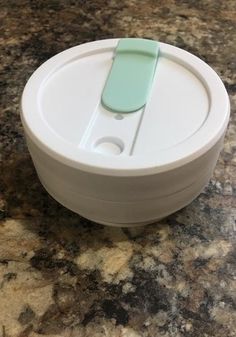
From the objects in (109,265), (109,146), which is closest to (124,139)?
(109,146)

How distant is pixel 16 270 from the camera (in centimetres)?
48

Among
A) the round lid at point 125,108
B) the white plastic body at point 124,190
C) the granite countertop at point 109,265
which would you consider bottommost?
the granite countertop at point 109,265

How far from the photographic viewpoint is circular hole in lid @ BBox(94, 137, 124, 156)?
477 mm

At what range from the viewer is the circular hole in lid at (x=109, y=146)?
1.57 ft

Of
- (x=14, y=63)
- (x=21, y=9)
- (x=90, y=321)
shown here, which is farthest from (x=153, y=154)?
(x=21, y=9)

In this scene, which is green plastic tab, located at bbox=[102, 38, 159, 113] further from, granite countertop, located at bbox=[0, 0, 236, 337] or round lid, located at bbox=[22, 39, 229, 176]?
A: granite countertop, located at bbox=[0, 0, 236, 337]

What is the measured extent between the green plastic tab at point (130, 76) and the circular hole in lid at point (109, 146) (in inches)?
1.5

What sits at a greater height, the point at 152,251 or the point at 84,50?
the point at 84,50

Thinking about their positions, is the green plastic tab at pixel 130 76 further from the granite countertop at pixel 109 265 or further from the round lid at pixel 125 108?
the granite countertop at pixel 109 265

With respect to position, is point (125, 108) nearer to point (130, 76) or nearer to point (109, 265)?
point (130, 76)

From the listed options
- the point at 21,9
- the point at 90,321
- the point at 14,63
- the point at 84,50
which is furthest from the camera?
the point at 21,9

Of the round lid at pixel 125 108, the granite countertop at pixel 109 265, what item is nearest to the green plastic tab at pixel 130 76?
the round lid at pixel 125 108

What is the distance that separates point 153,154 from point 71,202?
93mm

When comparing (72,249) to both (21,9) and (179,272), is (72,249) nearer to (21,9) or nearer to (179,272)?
(179,272)
